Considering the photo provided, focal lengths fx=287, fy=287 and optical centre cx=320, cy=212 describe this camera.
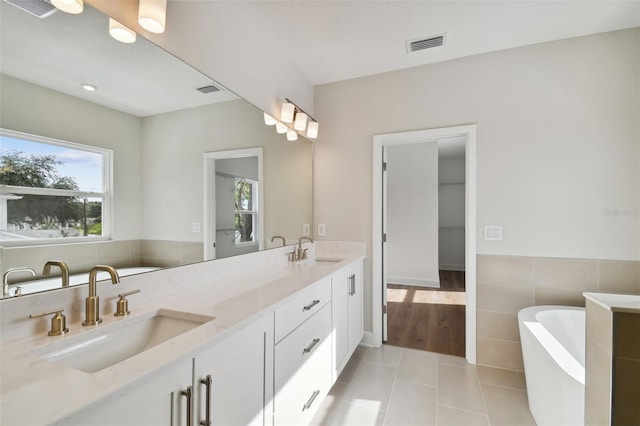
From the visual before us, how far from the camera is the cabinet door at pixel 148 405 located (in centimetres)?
61

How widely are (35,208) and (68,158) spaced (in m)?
0.21

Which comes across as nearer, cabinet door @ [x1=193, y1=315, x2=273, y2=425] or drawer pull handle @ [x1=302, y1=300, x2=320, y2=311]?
cabinet door @ [x1=193, y1=315, x2=273, y2=425]

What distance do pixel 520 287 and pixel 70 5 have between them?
125 inches

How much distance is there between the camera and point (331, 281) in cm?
199

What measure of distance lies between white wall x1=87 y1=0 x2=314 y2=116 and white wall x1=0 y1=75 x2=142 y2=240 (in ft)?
1.33

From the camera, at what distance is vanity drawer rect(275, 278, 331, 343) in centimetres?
135

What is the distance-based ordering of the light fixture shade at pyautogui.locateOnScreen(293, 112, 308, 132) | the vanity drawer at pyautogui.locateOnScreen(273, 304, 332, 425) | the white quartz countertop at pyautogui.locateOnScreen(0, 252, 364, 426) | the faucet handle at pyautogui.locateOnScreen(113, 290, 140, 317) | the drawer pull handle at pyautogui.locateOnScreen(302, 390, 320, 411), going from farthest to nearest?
the light fixture shade at pyautogui.locateOnScreen(293, 112, 308, 132)
the drawer pull handle at pyautogui.locateOnScreen(302, 390, 320, 411)
the vanity drawer at pyautogui.locateOnScreen(273, 304, 332, 425)
the faucet handle at pyautogui.locateOnScreen(113, 290, 140, 317)
the white quartz countertop at pyautogui.locateOnScreen(0, 252, 364, 426)

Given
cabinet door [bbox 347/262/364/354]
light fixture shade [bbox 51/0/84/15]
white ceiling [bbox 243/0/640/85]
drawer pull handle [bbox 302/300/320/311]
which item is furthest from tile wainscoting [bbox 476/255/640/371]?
light fixture shade [bbox 51/0/84/15]

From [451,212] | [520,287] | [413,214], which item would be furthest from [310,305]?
[451,212]

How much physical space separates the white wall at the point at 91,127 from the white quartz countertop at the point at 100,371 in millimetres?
433

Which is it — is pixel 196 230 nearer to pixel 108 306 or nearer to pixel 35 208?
pixel 108 306

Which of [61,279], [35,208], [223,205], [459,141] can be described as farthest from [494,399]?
[459,141]

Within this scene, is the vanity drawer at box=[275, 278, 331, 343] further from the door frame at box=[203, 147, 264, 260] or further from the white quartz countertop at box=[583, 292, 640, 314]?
the white quartz countertop at box=[583, 292, 640, 314]

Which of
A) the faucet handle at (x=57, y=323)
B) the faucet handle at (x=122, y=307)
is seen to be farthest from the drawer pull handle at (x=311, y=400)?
the faucet handle at (x=57, y=323)
